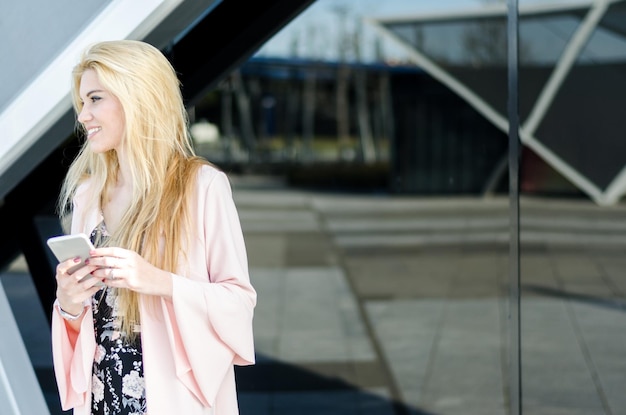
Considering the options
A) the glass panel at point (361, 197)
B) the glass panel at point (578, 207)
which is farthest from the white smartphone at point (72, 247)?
the glass panel at point (578, 207)

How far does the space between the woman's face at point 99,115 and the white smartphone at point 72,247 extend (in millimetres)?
277

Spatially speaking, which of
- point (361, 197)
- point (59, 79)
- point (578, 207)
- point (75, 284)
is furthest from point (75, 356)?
point (578, 207)

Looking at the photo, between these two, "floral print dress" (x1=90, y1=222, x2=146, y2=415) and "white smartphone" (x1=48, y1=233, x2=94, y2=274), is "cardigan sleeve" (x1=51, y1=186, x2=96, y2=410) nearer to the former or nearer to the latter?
"floral print dress" (x1=90, y1=222, x2=146, y2=415)

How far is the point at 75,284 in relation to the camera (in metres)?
2.01

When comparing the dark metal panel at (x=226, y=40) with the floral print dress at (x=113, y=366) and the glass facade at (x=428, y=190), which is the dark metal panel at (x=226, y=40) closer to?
the floral print dress at (x=113, y=366)

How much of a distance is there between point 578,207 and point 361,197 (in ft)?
9.87

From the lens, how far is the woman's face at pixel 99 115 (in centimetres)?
210

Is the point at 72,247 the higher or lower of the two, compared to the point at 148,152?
lower

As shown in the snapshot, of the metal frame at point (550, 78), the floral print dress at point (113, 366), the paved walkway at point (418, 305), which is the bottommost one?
the paved walkway at point (418, 305)

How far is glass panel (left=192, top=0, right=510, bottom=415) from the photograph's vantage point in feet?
27.9

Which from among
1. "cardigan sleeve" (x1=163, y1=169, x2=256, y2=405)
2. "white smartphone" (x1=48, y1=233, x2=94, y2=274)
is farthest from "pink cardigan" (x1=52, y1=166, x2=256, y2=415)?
"white smartphone" (x1=48, y1=233, x2=94, y2=274)

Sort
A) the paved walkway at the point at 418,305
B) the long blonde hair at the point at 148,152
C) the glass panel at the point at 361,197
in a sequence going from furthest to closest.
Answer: the glass panel at the point at 361,197
the paved walkway at the point at 418,305
the long blonde hair at the point at 148,152

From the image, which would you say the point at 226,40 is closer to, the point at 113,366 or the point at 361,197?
the point at 113,366

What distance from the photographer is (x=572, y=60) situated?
11.5 meters
